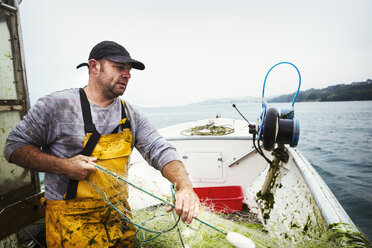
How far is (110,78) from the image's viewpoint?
2100 millimetres

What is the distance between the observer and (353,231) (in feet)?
5.51

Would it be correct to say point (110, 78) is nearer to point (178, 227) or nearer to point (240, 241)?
point (178, 227)

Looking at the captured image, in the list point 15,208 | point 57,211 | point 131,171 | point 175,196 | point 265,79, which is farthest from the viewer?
point 131,171

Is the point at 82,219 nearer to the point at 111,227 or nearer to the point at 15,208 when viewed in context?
the point at 111,227

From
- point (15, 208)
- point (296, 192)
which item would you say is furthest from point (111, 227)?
point (296, 192)

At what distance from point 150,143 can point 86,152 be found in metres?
0.68

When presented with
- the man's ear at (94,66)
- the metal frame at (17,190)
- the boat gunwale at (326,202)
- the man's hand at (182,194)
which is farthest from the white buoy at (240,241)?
the metal frame at (17,190)

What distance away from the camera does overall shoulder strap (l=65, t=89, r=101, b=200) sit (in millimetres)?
1810

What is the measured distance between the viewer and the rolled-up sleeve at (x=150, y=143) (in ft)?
7.07

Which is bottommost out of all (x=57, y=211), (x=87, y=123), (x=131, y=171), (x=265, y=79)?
(x=131, y=171)

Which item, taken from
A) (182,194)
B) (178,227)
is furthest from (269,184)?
(182,194)

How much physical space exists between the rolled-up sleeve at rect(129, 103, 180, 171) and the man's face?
1.00 ft

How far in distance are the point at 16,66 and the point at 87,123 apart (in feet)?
4.48

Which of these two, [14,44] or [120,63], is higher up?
[14,44]
